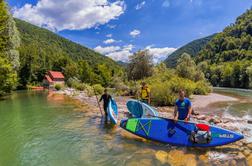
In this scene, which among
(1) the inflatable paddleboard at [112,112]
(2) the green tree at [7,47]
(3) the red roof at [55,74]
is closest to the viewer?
(1) the inflatable paddleboard at [112,112]

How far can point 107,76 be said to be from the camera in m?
88.0

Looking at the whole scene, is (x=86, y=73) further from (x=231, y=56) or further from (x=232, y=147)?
(x=231, y=56)

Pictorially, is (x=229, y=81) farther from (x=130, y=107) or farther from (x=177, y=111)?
(x=177, y=111)

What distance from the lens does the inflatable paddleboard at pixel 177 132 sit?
31.4ft

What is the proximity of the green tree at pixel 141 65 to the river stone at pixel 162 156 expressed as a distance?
112 ft

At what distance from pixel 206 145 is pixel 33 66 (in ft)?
241

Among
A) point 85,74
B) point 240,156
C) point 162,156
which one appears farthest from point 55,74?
point 240,156

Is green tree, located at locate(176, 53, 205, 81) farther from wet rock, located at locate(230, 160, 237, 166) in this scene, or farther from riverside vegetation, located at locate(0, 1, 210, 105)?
wet rock, located at locate(230, 160, 237, 166)

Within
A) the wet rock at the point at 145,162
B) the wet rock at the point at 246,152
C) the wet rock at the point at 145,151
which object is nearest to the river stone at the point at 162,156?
the wet rock at the point at 145,151

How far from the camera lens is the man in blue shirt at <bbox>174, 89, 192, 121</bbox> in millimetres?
10188

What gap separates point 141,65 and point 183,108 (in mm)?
34026

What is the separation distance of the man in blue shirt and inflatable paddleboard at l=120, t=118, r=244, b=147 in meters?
0.40

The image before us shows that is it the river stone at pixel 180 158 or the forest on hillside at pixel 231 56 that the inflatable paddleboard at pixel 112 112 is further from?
the forest on hillside at pixel 231 56

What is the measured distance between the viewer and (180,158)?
8969 millimetres
